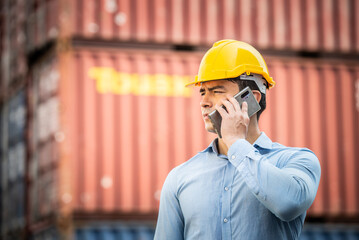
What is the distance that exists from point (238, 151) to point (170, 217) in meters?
0.50

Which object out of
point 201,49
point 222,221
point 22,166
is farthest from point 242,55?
point 22,166

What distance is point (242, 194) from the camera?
2.96 m

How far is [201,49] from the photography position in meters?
14.7

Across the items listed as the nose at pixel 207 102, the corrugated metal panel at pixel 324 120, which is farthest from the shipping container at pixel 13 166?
the nose at pixel 207 102

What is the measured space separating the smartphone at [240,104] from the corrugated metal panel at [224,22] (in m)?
10.8

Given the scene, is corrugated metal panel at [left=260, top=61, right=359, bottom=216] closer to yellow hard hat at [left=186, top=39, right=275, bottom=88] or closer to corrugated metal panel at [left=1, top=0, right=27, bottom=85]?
corrugated metal panel at [left=1, top=0, right=27, bottom=85]

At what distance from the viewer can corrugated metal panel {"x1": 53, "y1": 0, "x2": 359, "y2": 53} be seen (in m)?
13.9

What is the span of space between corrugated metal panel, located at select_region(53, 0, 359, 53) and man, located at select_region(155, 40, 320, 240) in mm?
10707

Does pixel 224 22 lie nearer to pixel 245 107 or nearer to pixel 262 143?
pixel 262 143

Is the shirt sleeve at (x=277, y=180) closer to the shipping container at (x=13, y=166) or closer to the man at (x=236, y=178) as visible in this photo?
the man at (x=236, y=178)

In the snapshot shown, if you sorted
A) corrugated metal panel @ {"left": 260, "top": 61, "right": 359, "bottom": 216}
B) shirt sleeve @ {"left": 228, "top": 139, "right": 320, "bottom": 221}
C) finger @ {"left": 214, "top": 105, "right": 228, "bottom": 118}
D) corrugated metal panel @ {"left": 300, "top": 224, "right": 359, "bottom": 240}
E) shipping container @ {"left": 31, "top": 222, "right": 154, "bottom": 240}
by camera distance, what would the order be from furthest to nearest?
1. corrugated metal panel @ {"left": 260, "top": 61, "right": 359, "bottom": 216}
2. corrugated metal panel @ {"left": 300, "top": 224, "right": 359, "bottom": 240}
3. shipping container @ {"left": 31, "top": 222, "right": 154, "bottom": 240}
4. finger @ {"left": 214, "top": 105, "right": 228, "bottom": 118}
5. shirt sleeve @ {"left": 228, "top": 139, "right": 320, "bottom": 221}

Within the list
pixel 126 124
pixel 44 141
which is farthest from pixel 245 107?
pixel 44 141

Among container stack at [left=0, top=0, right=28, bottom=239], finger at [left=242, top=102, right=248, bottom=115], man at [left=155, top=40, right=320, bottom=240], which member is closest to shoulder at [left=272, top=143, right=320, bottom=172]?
man at [left=155, top=40, right=320, bottom=240]

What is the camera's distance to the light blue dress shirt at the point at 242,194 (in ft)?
9.07
